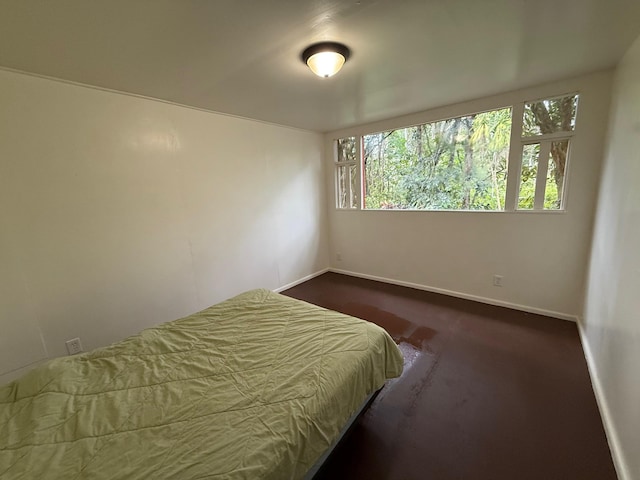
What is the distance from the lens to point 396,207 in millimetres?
4031

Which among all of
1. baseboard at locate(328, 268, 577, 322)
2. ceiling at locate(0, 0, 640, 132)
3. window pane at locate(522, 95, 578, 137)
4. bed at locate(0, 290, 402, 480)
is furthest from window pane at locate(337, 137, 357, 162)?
bed at locate(0, 290, 402, 480)

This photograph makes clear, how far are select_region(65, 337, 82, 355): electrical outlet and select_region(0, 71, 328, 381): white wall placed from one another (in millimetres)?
45

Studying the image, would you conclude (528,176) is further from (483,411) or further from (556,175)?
(483,411)

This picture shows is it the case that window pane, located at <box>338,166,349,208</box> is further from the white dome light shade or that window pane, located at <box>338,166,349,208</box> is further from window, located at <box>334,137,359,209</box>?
the white dome light shade

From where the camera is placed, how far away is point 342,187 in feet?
15.0

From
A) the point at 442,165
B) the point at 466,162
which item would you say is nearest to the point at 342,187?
the point at 442,165

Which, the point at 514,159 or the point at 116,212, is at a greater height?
the point at 514,159

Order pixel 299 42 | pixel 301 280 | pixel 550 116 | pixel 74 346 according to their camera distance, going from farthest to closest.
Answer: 1. pixel 301 280
2. pixel 550 116
3. pixel 74 346
4. pixel 299 42

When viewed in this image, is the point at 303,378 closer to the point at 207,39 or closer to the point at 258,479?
the point at 258,479

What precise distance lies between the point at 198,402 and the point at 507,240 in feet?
11.0

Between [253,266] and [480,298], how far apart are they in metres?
2.99

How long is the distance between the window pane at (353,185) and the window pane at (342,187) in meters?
0.10

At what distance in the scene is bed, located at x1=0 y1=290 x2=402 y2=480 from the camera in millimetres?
919

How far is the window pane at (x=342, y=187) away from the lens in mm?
4500
